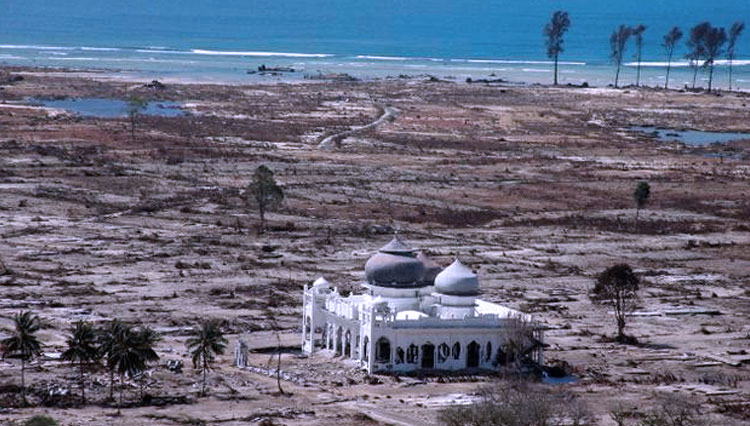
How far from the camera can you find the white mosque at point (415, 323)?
47781 mm

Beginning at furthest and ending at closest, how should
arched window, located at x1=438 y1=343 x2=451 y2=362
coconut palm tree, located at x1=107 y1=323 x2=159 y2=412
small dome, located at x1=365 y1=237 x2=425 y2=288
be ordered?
1. small dome, located at x1=365 y1=237 x2=425 y2=288
2. arched window, located at x1=438 y1=343 x2=451 y2=362
3. coconut palm tree, located at x1=107 y1=323 x2=159 y2=412

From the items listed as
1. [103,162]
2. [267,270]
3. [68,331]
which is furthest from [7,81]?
[68,331]

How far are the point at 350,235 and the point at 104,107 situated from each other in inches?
2699

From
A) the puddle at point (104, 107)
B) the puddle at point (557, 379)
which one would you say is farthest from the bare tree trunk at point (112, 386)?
the puddle at point (104, 107)

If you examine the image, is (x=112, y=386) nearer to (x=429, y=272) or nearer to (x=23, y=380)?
(x=23, y=380)

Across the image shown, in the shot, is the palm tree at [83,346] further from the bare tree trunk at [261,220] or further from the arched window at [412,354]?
the bare tree trunk at [261,220]

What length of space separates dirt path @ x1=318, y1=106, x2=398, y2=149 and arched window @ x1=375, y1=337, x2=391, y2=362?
6372cm

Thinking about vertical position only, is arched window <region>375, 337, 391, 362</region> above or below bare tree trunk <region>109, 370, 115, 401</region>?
above

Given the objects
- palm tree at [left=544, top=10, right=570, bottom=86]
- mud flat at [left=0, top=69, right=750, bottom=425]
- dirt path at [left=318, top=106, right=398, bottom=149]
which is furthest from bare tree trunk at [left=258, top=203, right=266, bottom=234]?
palm tree at [left=544, top=10, right=570, bottom=86]

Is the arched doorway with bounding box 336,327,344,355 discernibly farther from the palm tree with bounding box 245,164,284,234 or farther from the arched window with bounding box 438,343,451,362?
the palm tree with bounding box 245,164,284,234

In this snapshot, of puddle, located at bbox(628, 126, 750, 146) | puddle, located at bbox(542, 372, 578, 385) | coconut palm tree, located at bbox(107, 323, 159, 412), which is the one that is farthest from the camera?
puddle, located at bbox(628, 126, 750, 146)

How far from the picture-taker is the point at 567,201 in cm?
8900

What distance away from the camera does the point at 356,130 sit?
406 feet

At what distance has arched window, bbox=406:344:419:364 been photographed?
48031 millimetres
